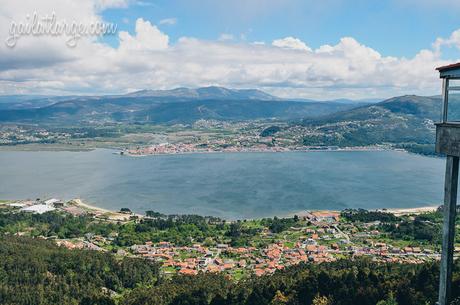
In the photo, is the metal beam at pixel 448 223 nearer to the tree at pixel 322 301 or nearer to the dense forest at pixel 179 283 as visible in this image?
the dense forest at pixel 179 283

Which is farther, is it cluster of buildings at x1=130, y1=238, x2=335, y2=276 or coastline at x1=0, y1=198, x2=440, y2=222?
coastline at x1=0, y1=198, x2=440, y2=222

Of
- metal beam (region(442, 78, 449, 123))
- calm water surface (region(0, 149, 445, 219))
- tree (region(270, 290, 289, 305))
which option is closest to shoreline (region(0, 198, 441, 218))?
calm water surface (region(0, 149, 445, 219))

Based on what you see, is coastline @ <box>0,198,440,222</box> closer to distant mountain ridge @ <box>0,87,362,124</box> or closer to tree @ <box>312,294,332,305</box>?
tree @ <box>312,294,332,305</box>

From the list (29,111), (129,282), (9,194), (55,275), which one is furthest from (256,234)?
(29,111)

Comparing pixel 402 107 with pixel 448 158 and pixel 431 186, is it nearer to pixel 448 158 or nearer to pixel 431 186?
pixel 431 186

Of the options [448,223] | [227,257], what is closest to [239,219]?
[227,257]

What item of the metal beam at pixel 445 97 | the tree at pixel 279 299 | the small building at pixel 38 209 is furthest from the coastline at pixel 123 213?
the metal beam at pixel 445 97

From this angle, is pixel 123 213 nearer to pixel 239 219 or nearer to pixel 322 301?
pixel 239 219
